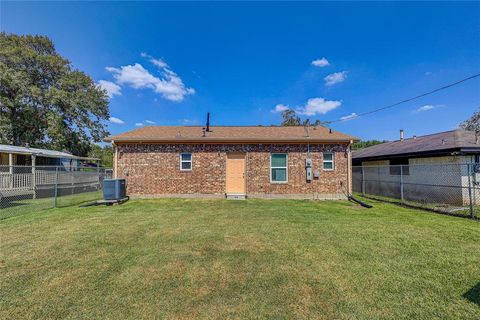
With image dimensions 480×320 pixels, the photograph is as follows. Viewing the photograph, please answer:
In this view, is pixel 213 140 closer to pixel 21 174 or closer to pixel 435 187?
pixel 21 174

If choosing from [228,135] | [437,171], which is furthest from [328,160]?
[228,135]

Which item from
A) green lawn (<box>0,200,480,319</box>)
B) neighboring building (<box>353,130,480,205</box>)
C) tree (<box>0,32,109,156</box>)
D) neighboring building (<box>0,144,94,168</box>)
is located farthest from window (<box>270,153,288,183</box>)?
tree (<box>0,32,109,156</box>)

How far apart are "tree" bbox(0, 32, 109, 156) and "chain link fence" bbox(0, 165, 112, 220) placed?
938cm

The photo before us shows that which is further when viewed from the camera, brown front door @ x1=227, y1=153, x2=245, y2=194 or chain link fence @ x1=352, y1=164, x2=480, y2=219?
brown front door @ x1=227, y1=153, x2=245, y2=194

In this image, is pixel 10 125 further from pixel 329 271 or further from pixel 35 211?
pixel 329 271

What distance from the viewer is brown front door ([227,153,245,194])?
10.5m

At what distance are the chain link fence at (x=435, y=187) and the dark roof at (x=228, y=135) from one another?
11.7 ft

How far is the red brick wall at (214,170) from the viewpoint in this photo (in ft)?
34.0

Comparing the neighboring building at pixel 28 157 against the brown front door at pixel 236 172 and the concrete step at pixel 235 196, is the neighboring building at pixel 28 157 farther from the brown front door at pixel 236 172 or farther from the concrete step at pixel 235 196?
the concrete step at pixel 235 196

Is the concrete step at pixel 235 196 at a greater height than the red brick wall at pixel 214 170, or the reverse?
the red brick wall at pixel 214 170

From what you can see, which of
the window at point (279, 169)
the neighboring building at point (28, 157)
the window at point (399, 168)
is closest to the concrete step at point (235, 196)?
the window at point (279, 169)

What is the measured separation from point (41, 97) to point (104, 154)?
808 inches

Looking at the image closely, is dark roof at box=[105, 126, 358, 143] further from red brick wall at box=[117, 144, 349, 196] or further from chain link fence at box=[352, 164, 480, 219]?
chain link fence at box=[352, 164, 480, 219]

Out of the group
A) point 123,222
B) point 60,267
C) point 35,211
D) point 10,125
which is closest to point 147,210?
point 123,222
